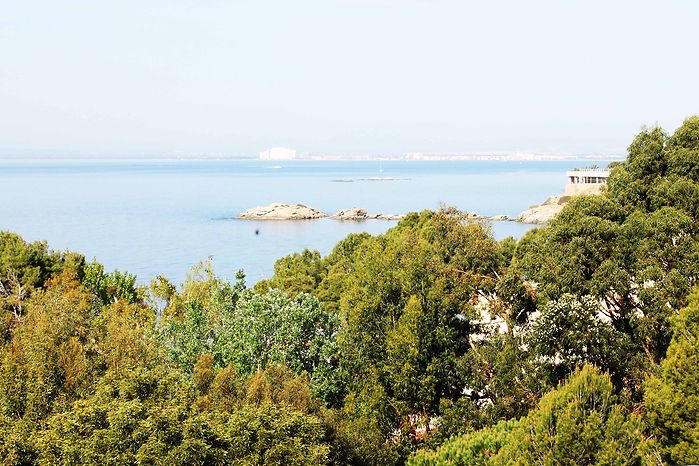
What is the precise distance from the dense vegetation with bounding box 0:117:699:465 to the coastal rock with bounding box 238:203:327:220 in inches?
2780

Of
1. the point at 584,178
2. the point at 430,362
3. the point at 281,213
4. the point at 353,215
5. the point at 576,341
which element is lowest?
the point at 353,215

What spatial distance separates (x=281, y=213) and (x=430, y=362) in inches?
3009

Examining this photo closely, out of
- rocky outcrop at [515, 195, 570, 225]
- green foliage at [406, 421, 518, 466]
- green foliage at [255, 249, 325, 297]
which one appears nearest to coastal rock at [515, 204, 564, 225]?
rocky outcrop at [515, 195, 570, 225]

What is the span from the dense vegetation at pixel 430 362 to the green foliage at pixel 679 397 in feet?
0.12

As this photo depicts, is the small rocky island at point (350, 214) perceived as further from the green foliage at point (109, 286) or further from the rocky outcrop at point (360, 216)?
the green foliage at point (109, 286)

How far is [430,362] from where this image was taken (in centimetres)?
1591

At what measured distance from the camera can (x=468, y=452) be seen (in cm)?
1327

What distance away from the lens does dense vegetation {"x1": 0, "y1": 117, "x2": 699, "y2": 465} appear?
10.3m

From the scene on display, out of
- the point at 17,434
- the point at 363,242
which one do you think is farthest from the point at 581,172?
the point at 17,434

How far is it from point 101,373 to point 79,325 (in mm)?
3839

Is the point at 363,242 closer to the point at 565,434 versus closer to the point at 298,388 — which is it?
the point at 298,388

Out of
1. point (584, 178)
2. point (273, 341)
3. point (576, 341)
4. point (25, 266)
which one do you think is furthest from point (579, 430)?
point (584, 178)

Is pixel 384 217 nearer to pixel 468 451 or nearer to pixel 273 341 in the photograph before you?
pixel 273 341

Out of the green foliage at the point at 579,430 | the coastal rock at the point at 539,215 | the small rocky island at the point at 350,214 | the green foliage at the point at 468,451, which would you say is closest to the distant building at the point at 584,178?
the coastal rock at the point at 539,215
